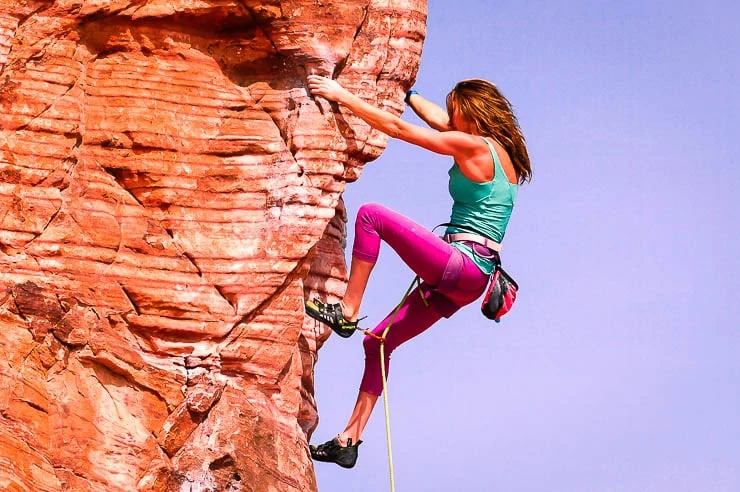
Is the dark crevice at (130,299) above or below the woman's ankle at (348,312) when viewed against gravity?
below

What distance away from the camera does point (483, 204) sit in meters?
15.5

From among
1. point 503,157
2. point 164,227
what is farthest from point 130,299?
point 503,157

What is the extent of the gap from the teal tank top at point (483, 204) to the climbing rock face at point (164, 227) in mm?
1160

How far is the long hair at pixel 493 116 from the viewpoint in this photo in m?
15.5

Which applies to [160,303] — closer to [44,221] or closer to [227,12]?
[44,221]

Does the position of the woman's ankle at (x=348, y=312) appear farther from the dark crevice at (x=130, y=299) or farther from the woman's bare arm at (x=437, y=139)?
the dark crevice at (x=130, y=299)

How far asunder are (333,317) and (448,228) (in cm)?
132

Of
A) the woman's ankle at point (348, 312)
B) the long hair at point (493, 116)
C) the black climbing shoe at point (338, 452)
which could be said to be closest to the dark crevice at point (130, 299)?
the woman's ankle at point (348, 312)

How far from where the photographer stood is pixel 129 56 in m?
15.8

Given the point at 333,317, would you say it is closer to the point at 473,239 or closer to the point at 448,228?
the point at 448,228

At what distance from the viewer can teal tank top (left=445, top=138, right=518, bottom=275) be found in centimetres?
1545

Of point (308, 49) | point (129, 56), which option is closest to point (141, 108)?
point (129, 56)

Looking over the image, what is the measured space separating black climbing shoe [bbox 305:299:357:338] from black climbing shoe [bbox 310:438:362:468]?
1083 mm

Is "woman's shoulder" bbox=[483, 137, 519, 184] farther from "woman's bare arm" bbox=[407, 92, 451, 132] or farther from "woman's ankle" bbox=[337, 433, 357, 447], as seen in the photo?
"woman's ankle" bbox=[337, 433, 357, 447]
